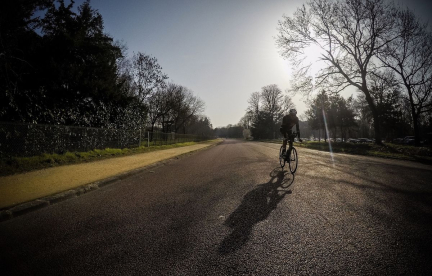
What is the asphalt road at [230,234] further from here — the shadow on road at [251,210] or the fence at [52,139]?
the fence at [52,139]

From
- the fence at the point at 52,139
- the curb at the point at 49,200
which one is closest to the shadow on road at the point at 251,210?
the curb at the point at 49,200

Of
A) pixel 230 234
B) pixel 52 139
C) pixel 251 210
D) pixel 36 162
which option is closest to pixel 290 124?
pixel 251 210

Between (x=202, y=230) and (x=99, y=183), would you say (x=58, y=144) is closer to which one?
(x=99, y=183)

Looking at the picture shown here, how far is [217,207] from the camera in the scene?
3.70 meters

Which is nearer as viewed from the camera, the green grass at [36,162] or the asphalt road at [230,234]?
the asphalt road at [230,234]

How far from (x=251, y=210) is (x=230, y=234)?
96 cm

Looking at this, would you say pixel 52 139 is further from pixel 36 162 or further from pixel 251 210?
pixel 251 210

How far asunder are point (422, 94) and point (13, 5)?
3935 cm

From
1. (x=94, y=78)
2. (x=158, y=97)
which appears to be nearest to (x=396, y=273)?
(x=94, y=78)

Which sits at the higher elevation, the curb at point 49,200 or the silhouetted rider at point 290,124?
the silhouetted rider at point 290,124

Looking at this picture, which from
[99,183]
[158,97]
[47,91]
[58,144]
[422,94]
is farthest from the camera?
[158,97]

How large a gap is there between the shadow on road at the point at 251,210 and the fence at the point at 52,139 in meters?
9.49

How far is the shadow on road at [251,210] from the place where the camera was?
241 cm

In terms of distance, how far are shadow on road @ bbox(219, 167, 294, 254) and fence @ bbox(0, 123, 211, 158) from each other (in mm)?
9487
